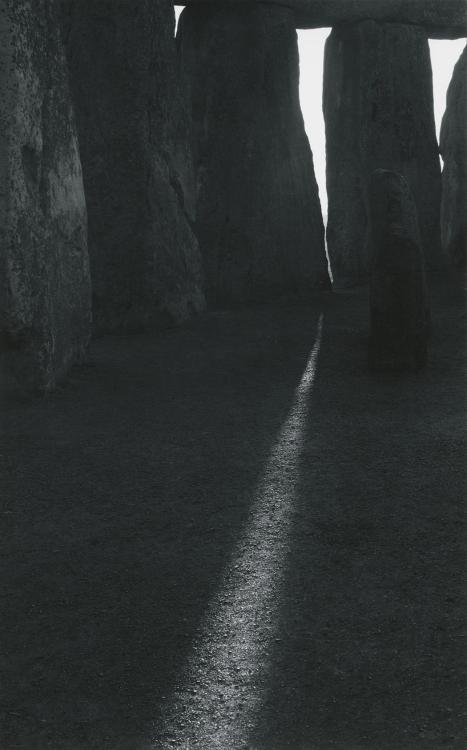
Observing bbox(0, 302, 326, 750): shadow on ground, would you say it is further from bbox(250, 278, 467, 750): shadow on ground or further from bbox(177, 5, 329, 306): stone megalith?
bbox(177, 5, 329, 306): stone megalith

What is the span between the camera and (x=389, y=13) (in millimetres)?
9156

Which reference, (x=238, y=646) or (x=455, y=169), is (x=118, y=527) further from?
(x=455, y=169)

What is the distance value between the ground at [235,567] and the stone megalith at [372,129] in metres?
4.99

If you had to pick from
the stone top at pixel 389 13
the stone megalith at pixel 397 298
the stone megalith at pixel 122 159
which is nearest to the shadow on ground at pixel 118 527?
the stone megalith at pixel 397 298

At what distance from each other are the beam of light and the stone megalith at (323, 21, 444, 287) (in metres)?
6.74

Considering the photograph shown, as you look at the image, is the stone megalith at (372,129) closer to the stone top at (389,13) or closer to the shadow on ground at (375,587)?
the stone top at (389,13)

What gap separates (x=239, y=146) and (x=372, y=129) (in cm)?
172

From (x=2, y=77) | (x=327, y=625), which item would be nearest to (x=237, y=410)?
(x=2, y=77)

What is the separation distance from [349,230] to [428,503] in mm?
6800

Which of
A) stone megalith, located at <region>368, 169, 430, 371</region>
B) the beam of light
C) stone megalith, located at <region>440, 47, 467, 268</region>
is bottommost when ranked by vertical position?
the beam of light

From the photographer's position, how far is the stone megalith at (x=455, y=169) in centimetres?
916

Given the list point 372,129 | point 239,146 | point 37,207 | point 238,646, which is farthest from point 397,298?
point 372,129

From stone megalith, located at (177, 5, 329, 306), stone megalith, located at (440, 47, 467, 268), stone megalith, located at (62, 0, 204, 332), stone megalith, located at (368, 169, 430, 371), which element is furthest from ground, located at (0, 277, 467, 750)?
stone megalith, located at (440, 47, 467, 268)

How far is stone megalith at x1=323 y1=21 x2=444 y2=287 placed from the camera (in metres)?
9.32
